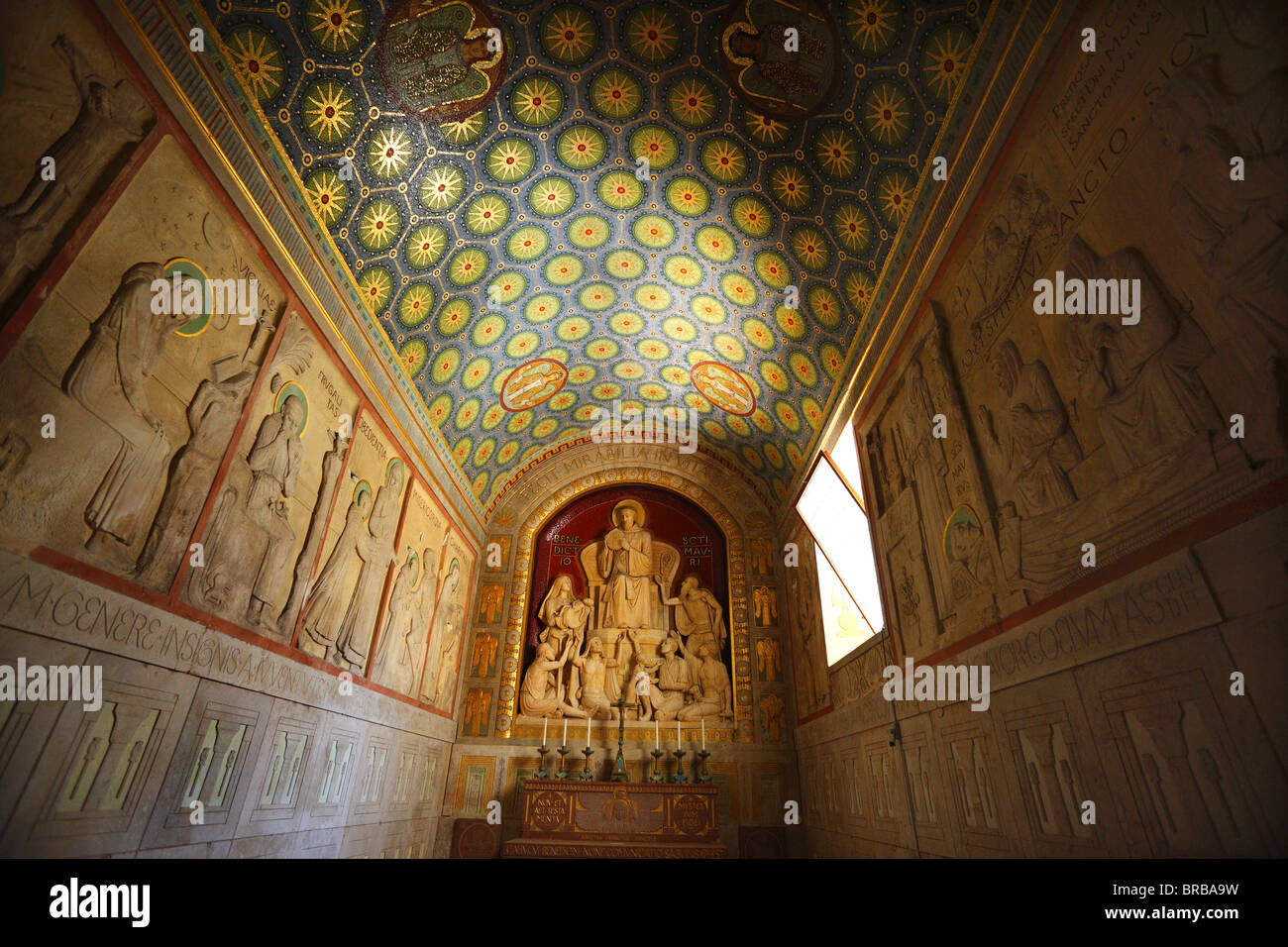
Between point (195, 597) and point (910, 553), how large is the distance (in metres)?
5.81

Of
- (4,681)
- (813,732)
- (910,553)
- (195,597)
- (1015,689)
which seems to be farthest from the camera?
(813,732)

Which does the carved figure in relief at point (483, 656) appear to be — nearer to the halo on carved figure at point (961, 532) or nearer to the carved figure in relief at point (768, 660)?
the carved figure in relief at point (768, 660)

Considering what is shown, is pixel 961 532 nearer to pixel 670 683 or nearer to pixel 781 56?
pixel 781 56

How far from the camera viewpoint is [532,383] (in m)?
9.97

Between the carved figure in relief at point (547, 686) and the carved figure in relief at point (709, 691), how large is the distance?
6.03 feet

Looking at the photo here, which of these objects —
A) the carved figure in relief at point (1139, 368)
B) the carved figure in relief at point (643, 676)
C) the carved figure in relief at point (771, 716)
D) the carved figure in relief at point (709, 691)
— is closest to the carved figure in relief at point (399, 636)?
the carved figure in relief at point (643, 676)

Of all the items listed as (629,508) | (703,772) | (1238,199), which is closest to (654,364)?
(629,508)

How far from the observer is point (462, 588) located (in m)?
10.1

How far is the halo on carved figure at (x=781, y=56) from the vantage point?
5.00 metres

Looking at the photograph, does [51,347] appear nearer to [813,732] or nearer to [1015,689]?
[1015,689]

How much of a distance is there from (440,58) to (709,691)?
9243 millimetres

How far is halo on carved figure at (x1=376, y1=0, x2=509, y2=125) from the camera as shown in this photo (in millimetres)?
5055

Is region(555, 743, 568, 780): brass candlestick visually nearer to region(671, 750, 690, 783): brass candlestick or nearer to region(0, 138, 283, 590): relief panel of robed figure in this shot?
region(671, 750, 690, 783): brass candlestick
